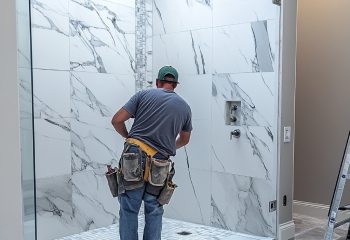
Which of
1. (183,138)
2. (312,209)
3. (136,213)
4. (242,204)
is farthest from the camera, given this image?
(312,209)

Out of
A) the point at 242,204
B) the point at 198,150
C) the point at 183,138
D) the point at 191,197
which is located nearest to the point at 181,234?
the point at 191,197

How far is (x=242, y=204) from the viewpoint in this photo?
3506 millimetres

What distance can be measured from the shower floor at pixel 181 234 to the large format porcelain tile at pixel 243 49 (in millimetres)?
1493

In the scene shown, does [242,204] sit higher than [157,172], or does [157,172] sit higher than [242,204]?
[157,172]

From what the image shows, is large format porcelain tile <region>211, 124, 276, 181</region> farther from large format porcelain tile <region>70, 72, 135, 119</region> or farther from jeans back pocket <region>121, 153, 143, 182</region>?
jeans back pocket <region>121, 153, 143, 182</region>

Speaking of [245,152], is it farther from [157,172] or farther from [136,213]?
[136,213]

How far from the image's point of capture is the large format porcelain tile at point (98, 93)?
11.3ft

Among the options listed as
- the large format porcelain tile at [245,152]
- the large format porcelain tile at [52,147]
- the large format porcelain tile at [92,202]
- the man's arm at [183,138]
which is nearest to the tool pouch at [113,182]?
the man's arm at [183,138]

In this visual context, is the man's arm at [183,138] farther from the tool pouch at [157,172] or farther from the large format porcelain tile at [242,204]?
the large format porcelain tile at [242,204]

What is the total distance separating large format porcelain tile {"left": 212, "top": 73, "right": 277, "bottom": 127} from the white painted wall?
286 centimetres

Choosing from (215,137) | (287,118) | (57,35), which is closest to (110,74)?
(57,35)

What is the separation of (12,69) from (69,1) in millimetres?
2920

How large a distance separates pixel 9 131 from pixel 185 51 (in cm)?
331

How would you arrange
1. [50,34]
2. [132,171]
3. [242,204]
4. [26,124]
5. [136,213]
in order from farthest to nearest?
[242,204], [50,34], [136,213], [132,171], [26,124]
